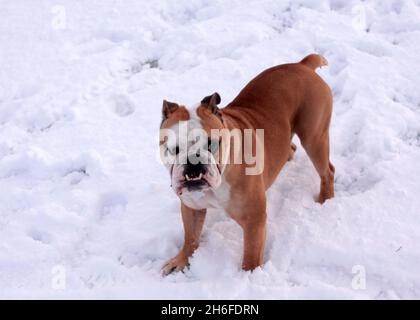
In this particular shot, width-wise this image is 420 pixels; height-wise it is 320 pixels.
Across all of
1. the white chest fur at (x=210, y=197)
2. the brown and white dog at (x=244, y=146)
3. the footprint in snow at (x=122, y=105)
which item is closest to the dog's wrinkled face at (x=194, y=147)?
the brown and white dog at (x=244, y=146)

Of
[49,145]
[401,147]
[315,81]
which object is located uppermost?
[315,81]

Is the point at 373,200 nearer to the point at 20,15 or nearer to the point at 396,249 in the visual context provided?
the point at 396,249

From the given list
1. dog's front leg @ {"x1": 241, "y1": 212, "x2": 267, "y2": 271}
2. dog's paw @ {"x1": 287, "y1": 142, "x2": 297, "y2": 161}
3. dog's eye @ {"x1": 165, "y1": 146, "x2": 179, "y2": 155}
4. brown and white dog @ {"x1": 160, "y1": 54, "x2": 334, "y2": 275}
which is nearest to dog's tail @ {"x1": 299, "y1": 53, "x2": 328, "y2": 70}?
brown and white dog @ {"x1": 160, "y1": 54, "x2": 334, "y2": 275}

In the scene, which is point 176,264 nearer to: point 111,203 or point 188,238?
point 188,238

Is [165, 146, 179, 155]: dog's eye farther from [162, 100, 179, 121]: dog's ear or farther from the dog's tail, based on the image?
the dog's tail

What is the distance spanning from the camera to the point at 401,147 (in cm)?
402

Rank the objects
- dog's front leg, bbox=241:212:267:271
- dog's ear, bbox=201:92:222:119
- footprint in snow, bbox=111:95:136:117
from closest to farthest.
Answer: dog's ear, bbox=201:92:222:119, dog's front leg, bbox=241:212:267:271, footprint in snow, bbox=111:95:136:117

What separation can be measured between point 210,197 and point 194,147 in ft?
1.43

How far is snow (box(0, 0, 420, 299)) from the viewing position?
3.15 metres

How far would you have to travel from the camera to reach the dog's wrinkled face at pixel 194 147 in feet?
8.39

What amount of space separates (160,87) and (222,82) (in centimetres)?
65

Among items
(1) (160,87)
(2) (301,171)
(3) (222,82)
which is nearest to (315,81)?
(2) (301,171)
